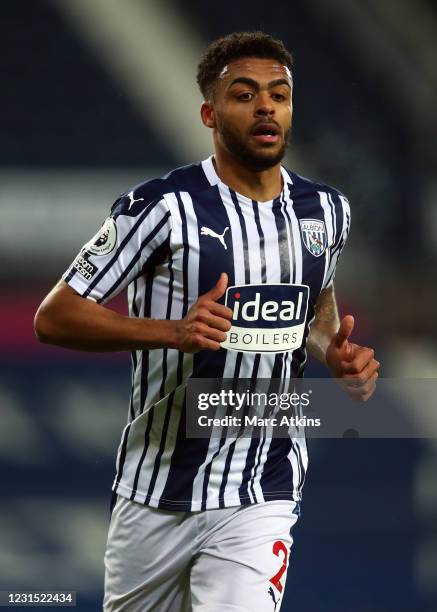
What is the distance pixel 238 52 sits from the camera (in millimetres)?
2854

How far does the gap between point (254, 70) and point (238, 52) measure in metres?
0.08

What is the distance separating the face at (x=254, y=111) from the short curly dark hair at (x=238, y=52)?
0.8 inches

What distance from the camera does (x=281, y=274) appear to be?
9.15 feet

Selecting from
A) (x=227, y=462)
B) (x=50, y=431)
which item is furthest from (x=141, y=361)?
(x=50, y=431)

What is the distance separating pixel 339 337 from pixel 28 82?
1887 millimetres

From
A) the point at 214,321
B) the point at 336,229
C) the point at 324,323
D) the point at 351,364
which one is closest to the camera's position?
the point at 214,321

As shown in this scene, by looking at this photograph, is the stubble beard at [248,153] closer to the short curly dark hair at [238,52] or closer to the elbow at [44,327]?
the short curly dark hair at [238,52]

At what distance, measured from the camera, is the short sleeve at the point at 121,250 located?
267 cm

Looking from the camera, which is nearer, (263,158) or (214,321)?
(214,321)

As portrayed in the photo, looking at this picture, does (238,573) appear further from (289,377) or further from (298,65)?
(298,65)

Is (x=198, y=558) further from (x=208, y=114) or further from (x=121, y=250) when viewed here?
(x=208, y=114)

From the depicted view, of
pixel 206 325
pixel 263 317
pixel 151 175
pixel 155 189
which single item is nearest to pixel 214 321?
pixel 206 325

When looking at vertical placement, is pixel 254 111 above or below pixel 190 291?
above

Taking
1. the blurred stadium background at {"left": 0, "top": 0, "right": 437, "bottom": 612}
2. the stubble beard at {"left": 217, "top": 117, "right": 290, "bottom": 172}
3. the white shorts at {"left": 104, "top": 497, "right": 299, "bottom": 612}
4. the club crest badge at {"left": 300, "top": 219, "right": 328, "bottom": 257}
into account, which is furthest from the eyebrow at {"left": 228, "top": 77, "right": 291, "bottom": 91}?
the blurred stadium background at {"left": 0, "top": 0, "right": 437, "bottom": 612}
